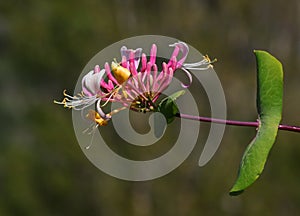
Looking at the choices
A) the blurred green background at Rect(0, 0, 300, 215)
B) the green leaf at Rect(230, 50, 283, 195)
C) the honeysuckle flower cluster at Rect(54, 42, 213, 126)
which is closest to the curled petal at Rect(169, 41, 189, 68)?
the honeysuckle flower cluster at Rect(54, 42, 213, 126)

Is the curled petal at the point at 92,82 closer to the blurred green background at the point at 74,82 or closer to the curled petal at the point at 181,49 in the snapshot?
the curled petal at the point at 181,49

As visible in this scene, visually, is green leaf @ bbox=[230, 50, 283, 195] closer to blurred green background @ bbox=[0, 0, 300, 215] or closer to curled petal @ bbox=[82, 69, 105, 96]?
curled petal @ bbox=[82, 69, 105, 96]

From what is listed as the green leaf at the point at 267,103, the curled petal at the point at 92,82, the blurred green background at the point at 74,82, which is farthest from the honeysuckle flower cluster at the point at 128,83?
the blurred green background at the point at 74,82

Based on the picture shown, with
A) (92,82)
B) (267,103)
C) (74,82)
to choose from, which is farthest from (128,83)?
(74,82)

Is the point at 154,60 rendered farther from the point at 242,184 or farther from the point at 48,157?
the point at 48,157

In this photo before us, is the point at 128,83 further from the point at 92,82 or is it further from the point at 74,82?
the point at 74,82

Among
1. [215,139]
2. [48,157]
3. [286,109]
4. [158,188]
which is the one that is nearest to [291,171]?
[286,109]
